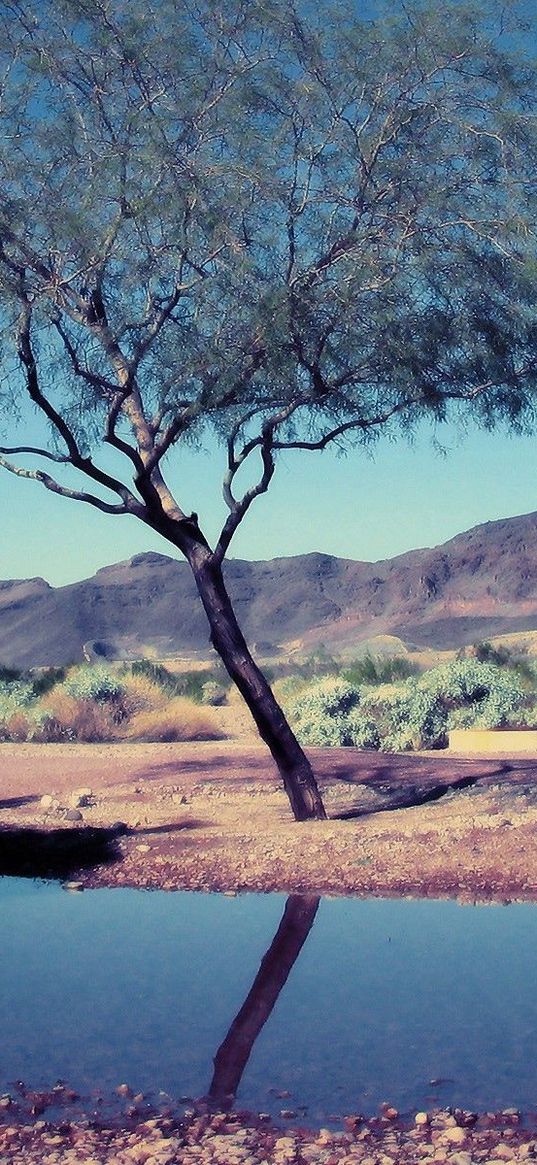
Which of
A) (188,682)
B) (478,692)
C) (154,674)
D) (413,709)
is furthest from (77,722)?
(154,674)

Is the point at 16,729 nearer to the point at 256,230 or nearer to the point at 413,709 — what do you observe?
the point at 413,709

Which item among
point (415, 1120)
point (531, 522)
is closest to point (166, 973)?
point (415, 1120)

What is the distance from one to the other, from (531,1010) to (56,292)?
841cm

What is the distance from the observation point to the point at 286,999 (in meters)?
7.93

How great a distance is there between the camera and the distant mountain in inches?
3740

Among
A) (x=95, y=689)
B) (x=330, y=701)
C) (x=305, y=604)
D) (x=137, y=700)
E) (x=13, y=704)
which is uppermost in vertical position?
(x=305, y=604)

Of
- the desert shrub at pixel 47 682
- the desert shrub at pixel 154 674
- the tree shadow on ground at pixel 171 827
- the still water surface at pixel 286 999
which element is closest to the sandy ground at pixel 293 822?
the tree shadow on ground at pixel 171 827

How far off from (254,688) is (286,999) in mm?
6074

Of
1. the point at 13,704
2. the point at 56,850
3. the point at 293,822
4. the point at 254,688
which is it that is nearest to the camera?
the point at 56,850

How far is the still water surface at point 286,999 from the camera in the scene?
6410 mm

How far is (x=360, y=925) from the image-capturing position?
31.9 feet

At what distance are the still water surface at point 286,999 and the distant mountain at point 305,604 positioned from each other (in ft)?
255

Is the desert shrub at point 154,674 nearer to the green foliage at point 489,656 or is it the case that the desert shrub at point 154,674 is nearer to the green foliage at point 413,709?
the green foliage at point 489,656

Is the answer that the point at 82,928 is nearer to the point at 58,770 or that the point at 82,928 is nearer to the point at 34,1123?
the point at 34,1123
